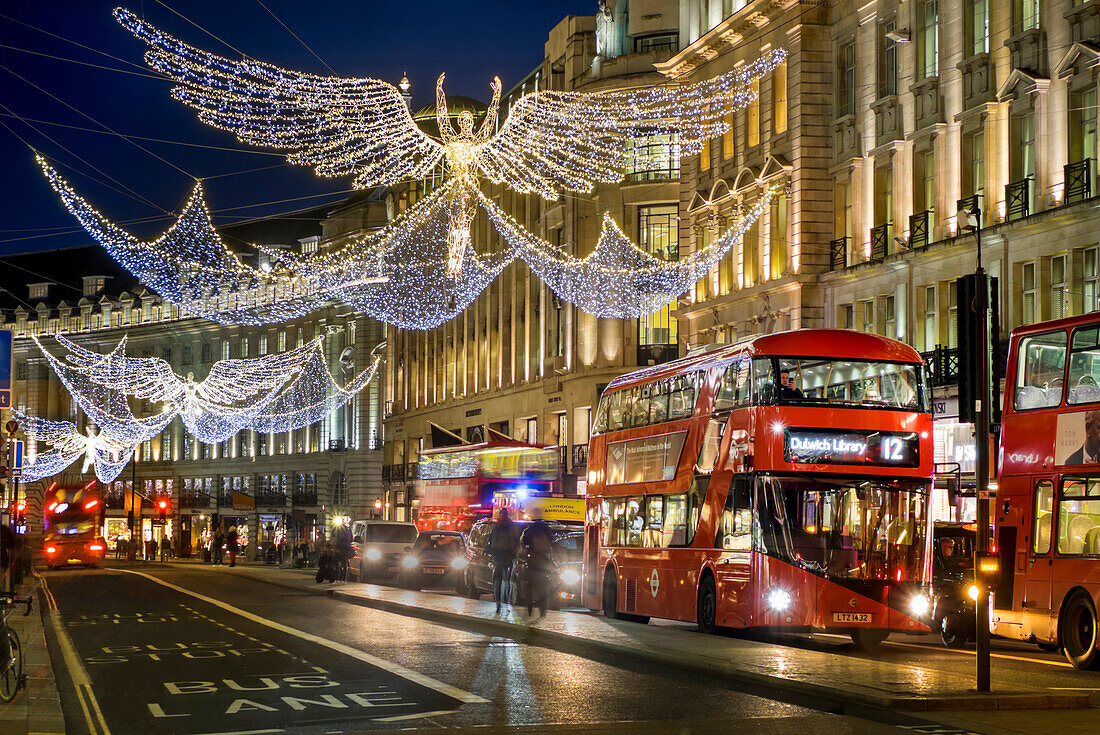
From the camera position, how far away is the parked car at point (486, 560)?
30.9 m

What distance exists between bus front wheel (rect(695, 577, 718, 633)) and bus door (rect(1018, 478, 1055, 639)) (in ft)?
14.9

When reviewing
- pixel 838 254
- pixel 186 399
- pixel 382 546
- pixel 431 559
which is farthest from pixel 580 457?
pixel 186 399

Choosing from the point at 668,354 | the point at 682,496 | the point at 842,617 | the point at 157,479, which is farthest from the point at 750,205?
the point at 157,479

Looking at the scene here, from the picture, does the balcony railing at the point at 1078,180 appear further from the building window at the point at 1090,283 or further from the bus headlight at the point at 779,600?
the bus headlight at the point at 779,600

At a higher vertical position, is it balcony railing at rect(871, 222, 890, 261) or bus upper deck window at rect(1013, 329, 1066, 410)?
balcony railing at rect(871, 222, 890, 261)

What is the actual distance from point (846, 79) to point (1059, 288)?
10.7m

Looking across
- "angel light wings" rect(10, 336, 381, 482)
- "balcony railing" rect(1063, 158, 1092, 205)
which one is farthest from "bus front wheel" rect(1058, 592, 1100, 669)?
"angel light wings" rect(10, 336, 381, 482)

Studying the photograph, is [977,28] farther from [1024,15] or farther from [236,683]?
Result: [236,683]

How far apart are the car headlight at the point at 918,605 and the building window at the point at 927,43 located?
1768 centimetres

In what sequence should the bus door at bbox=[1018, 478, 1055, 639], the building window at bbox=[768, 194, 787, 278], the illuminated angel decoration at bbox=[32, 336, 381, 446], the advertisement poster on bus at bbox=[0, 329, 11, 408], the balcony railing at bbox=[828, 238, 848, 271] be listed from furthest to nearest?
the illuminated angel decoration at bbox=[32, 336, 381, 446], the building window at bbox=[768, 194, 787, 278], the balcony railing at bbox=[828, 238, 848, 271], the bus door at bbox=[1018, 478, 1055, 639], the advertisement poster on bus at bbox=[0, 329, 11, 408]

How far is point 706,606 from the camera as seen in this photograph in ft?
74.8

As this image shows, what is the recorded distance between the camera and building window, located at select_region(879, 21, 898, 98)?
3694 cm

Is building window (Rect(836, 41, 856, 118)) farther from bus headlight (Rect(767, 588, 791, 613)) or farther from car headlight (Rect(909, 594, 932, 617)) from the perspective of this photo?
bus headlight (Rect(767, 588, 791, 613))

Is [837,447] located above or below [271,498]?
above
